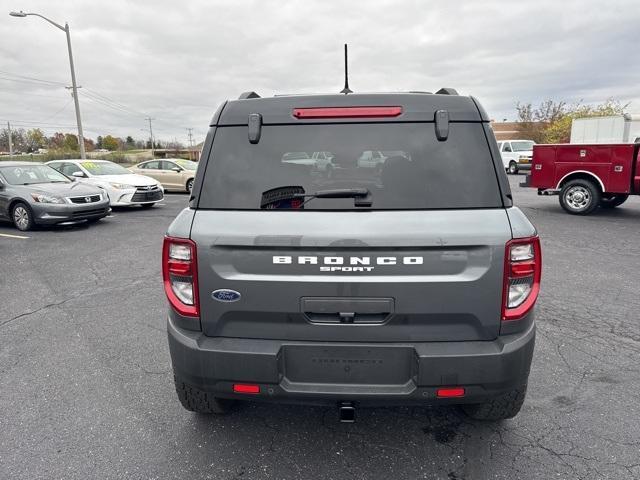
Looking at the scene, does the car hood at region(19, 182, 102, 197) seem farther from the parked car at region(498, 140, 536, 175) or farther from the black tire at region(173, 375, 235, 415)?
the parked car at region(498, 140, 536, 175)

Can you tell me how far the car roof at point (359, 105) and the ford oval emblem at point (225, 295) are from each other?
0.88 m

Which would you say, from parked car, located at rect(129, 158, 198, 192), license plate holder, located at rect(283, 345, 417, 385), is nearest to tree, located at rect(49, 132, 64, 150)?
parked car, located at rect(129, 158, 198, 192)

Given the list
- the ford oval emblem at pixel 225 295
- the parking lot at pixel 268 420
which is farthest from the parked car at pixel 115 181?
the ford oval emblem at pixel 225 295

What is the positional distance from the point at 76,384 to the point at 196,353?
1.74 meters

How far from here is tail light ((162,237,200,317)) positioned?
6.90 feet

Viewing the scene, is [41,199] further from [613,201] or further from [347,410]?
[613,201]

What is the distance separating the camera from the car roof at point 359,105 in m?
2.18

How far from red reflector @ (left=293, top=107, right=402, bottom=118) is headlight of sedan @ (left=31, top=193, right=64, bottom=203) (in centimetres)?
898

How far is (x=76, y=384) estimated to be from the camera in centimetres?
322

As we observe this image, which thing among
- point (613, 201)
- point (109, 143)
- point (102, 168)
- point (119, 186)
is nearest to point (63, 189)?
point (119, 186)

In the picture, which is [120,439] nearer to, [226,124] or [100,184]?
[226,124]

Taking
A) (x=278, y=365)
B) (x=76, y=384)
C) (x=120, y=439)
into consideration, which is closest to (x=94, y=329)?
(x=76, y=384)

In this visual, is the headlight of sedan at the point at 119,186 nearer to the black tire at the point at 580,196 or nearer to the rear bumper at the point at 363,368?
the rear bumper at the point at 363,368

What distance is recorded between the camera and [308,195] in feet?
6.97
